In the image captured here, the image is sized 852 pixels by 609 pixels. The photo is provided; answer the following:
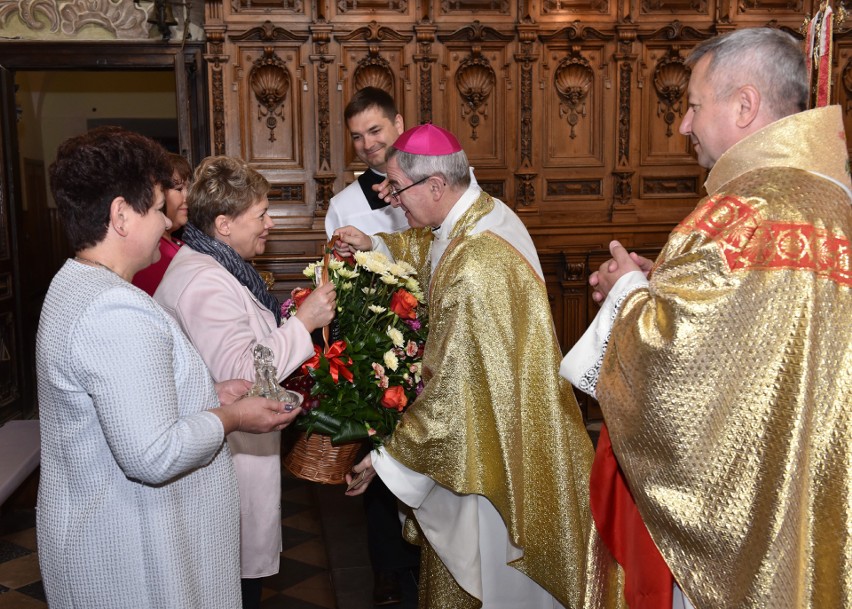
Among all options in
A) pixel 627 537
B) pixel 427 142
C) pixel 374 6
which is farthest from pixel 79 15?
pixel 627 537

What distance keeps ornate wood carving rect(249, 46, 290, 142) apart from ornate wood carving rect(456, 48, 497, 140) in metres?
1.38

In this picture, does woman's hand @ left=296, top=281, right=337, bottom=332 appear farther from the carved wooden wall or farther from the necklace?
the carved wooden wall

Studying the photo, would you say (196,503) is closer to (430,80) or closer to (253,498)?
(253,498)

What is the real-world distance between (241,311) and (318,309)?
218mm

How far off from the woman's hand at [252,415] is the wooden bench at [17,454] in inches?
67.7

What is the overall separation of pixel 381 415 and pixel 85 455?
1036 millimetres

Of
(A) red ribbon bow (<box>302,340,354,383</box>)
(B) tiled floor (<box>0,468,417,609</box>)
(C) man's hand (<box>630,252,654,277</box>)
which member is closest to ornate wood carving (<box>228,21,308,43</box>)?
(B) tiled floor (<box>0,468,417,609</box>)

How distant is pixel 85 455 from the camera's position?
1.61m

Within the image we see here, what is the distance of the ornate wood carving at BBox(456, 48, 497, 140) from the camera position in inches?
264

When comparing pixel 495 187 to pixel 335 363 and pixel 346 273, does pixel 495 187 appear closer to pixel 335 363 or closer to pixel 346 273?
pixel 346 273

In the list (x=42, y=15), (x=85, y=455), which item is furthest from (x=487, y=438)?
(x=42, y=15)

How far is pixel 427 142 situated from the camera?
8.79 feet

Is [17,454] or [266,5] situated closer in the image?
[17,454]

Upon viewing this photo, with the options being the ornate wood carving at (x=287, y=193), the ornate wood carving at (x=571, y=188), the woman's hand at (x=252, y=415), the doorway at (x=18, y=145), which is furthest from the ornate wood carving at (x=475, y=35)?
the woman's hand at (x=252, y=415)
